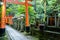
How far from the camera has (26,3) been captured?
18.2 meters

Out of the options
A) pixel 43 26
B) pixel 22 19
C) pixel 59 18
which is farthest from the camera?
pixel 22 19

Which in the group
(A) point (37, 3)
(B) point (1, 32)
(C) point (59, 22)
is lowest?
(B) point (1, 32)

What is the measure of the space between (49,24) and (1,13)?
5.74 meters

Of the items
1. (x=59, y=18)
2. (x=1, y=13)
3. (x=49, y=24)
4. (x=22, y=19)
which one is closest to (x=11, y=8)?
(x=22, y=19)

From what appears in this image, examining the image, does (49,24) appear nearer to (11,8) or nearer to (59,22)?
(59,22)

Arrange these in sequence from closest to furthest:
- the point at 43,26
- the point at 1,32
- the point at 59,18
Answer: the point at 59,18 < the point at 43,26 < the point at 1,32

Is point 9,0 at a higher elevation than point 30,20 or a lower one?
higher

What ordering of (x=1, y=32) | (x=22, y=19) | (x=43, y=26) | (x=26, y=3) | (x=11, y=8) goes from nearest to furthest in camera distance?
1. (x=43, y=26)
2. (x=1, y=32)
3. (x=26, y=3)
4. (x=22, y=19)
5. (x=11, y=8)

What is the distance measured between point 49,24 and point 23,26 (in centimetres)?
653

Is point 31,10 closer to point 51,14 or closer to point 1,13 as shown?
point 1,13

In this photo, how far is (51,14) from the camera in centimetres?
1327

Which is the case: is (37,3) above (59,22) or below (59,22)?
above

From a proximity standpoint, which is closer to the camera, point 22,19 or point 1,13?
point 1,13

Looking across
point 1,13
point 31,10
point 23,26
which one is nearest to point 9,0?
point 1,13
